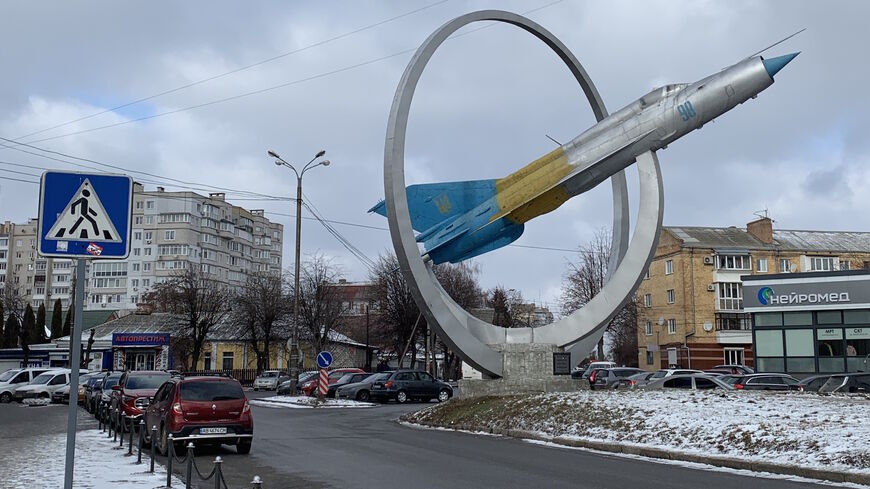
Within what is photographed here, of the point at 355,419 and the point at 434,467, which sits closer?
the point at 434,467

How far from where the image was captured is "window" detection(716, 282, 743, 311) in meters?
59.7

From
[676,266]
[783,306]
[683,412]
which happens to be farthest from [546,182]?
[676,266]

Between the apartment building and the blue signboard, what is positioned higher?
the apartment building

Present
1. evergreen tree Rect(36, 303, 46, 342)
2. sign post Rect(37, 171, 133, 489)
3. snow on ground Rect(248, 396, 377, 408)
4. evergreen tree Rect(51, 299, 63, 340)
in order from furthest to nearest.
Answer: evergreen tree Rect(51, 299, 63, 340) → evergreen tree Rect(36, 303, 46, 342) → snow on ground Rect(248, 396, 377, 408) → sign post Rect(37, 171, 133, 489)

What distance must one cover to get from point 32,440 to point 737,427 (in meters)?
15.1

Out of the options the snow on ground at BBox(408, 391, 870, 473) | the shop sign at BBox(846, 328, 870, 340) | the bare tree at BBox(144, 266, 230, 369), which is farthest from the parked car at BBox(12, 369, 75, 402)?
the shop sign at BBox(846, 328, 870, 340)

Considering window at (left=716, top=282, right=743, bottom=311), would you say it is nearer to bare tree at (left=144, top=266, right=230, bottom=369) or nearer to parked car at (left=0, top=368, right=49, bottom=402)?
bare tree at (left=144, top=266, right=230, bottom=369)

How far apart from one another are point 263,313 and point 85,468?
168 feet

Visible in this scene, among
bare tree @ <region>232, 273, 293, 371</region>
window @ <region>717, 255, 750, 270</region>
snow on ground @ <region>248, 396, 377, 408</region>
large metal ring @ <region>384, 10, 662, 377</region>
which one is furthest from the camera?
bare tree @ <region>232, 273, 293, 371</region>

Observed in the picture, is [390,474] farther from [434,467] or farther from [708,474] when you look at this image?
[708,474]

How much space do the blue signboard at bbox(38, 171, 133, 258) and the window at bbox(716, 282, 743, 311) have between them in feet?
191

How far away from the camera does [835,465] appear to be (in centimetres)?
1180

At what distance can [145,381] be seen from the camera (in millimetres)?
22094

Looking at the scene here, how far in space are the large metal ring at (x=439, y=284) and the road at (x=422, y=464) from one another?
3666mm
